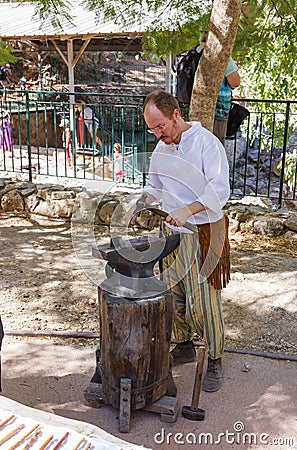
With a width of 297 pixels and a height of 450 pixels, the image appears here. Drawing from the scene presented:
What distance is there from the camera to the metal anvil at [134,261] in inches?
109

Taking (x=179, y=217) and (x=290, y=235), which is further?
(x=290, y=235)

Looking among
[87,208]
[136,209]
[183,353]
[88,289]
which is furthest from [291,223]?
[136,209]

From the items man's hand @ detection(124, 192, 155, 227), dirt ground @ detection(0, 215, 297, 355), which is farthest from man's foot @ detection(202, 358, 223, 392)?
man's hand @ detection(124, 192, 155, 227)

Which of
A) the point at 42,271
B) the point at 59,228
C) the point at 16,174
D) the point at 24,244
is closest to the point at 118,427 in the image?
the point at 42,271

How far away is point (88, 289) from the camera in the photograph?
4918mm

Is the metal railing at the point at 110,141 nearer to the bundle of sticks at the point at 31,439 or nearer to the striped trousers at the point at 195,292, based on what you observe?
the striped trousers at the point at 195,292

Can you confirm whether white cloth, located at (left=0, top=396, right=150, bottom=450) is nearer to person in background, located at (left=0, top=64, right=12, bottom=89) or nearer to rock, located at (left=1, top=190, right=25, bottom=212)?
rock, located at (left=1, top=190, right=25, bottom=212)

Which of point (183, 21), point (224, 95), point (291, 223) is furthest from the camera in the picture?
point (291, 223)

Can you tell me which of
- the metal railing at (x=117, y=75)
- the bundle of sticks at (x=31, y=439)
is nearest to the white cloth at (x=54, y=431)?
the bundle of sticks at (x=31, y=439)

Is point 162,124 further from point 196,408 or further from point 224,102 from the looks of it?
point 224,102

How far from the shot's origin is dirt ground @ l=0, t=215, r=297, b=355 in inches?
163

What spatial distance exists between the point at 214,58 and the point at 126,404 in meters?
3.20

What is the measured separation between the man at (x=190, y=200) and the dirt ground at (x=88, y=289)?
733mm

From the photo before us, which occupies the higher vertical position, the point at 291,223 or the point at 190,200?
the point at 190,200
